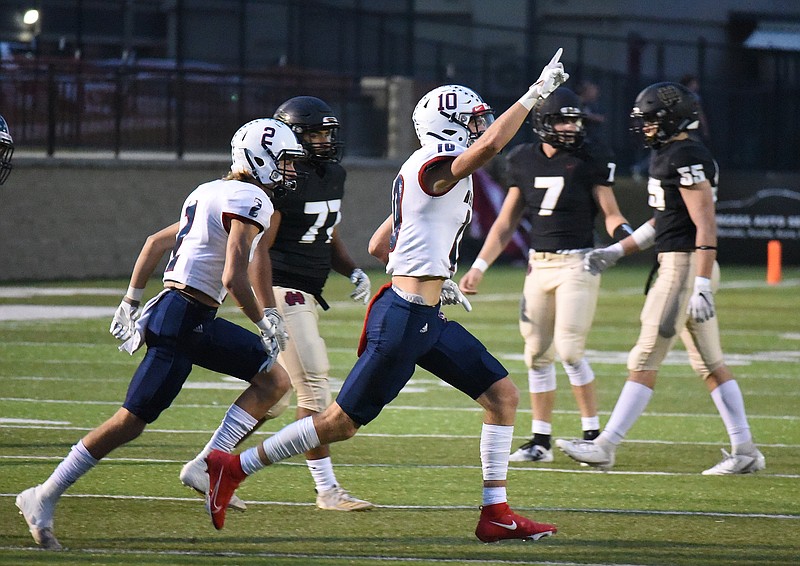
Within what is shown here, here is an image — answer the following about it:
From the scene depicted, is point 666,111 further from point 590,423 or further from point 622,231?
point 590,423

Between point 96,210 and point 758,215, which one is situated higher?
point 96,210

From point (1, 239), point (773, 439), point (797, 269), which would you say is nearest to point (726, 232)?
point (797, 269)

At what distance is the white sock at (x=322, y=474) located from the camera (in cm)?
622

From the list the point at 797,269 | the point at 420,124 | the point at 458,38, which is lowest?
the point at 797,269

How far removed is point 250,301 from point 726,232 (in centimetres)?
1754

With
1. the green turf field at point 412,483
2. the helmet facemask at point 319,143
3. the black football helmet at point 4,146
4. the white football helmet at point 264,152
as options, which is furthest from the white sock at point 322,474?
the black football helmet at point 4,146

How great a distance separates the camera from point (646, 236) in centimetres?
750

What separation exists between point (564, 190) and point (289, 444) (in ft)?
9.21

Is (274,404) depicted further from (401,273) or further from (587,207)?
(587,207)

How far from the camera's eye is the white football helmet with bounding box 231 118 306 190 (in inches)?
229

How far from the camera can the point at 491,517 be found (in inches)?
220

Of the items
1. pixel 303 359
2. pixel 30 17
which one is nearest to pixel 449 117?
pixel 303 359

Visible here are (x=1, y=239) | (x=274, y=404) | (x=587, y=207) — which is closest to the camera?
(x=274, y=404)

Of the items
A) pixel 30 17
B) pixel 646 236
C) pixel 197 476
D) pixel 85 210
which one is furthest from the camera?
pixel 30 17
